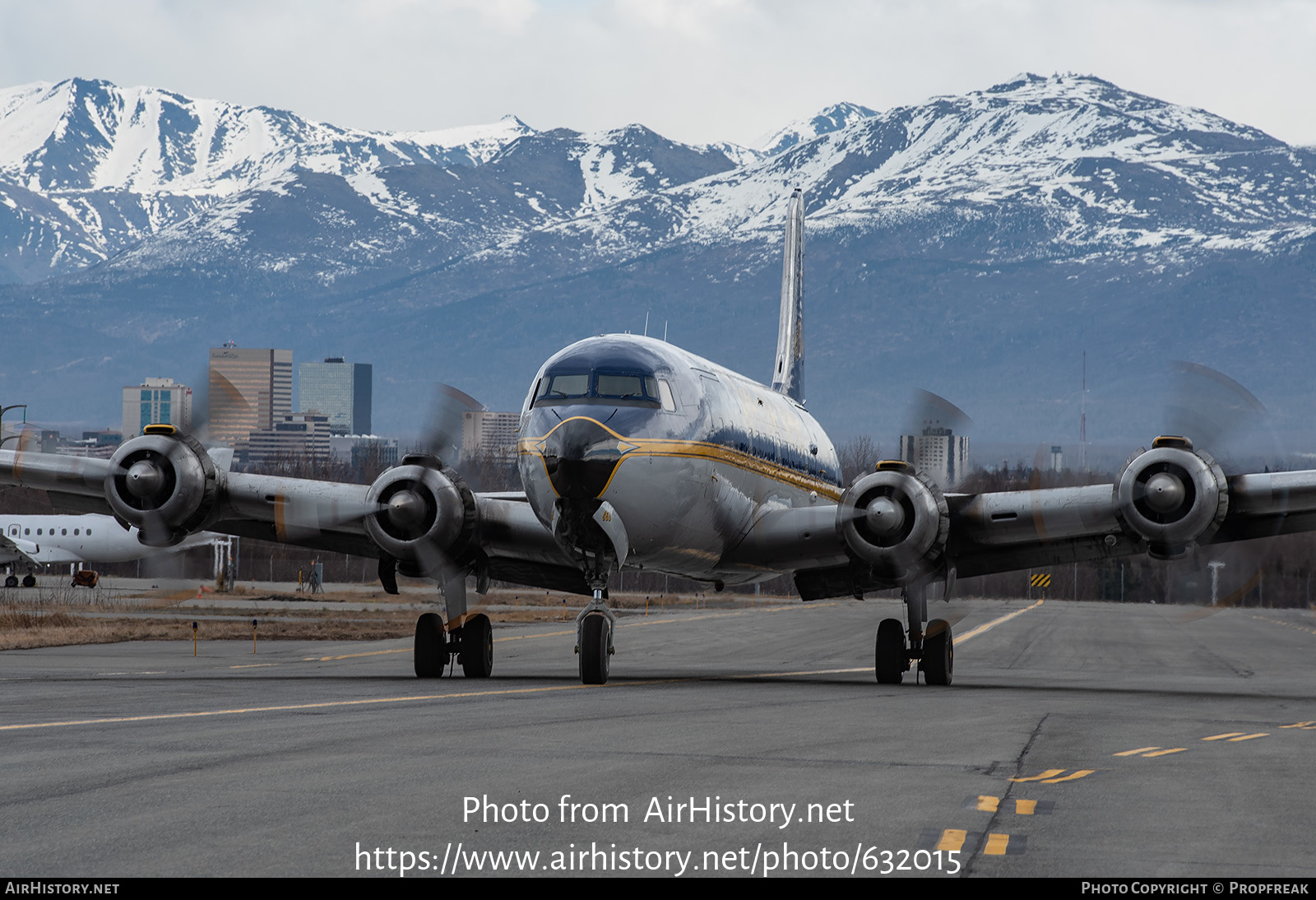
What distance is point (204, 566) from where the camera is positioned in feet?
358

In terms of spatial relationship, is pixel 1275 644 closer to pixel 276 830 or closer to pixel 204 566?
pixel 276 830

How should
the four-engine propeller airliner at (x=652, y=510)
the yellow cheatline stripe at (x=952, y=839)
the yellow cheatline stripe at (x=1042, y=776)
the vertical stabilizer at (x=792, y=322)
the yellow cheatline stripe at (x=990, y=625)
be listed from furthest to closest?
the yellow cheatline stripe at (x=990, y=625) < the vertical stabilizer at (x=792, y=322) < the four-engine propeller airliner at (x=652, y=510) < the yellow cheatline stripe at (x=1042, y=776) < the yellow cheatline stripe at (x=952, y=839)

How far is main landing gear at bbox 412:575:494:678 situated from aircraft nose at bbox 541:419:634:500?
4871 mm

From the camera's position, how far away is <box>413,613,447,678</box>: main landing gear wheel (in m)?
24.9

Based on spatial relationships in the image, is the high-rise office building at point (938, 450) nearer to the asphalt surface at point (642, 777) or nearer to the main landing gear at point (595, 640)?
the asphalt surface at point (642, 777)

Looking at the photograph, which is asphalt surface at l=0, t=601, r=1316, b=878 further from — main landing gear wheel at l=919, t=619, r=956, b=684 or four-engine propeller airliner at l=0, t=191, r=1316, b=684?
four-engine propeller airliner at l=0, t=191, r=1316, b=684

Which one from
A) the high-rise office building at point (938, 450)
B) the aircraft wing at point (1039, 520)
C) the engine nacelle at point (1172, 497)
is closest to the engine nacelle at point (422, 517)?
the aircraft wing at point (1039, 520)

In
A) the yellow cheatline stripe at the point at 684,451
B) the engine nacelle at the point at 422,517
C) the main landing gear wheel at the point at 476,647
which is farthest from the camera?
the main landing gear wheel at the point at 476,647

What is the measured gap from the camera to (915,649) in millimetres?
25344

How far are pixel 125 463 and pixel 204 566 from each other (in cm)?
8980

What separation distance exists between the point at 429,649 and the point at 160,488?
200 inches

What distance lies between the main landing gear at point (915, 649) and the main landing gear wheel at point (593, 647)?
211 inches

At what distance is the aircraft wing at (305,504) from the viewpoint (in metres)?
23.1
